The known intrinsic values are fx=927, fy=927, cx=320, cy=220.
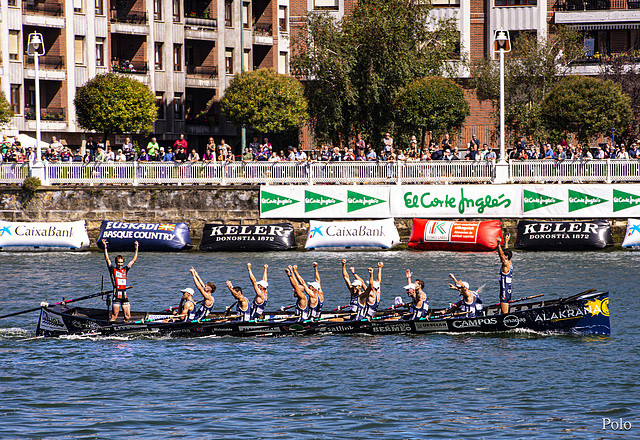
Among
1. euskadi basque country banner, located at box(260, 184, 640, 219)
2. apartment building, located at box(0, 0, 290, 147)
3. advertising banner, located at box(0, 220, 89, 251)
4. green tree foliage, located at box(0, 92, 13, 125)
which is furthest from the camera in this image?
apartment building, located at box(0, 0, 290, 147)

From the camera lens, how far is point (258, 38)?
2638 inches

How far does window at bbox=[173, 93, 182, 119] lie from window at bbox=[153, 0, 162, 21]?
208 inches

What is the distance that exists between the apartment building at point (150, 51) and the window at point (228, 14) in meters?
0.07

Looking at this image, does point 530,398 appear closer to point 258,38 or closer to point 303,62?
point 303,62

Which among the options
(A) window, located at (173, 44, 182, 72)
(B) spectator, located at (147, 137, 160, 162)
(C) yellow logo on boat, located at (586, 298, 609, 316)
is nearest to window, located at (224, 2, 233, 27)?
(A) window, located at (173, 44, 182, 72)

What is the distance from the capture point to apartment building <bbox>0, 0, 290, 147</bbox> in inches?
2178

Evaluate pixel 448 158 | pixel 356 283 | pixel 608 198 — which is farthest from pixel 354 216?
pixel 356 283

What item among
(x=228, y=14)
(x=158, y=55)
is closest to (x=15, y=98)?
(x=158, y=55)

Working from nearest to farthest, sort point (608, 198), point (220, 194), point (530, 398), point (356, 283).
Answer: point (530, 398) < point (356, 283) < point (608, 198) < point (220, 194)

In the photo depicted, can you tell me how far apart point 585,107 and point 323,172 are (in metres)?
12.3

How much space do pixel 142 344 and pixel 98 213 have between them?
19.0m

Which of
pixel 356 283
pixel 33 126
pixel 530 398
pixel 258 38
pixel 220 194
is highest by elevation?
pixel 258 38

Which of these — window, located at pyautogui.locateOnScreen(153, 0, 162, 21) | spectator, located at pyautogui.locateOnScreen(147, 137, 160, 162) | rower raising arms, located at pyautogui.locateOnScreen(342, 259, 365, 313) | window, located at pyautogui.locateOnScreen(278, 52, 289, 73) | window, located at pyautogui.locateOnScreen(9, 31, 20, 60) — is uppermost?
window, located at pyautogui.locateOnScreen(153, 0, 162, 21)

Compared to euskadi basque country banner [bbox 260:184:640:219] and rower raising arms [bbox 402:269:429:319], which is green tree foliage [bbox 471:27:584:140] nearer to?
euskadi basque country banner [bbox 260:184:640:219]
